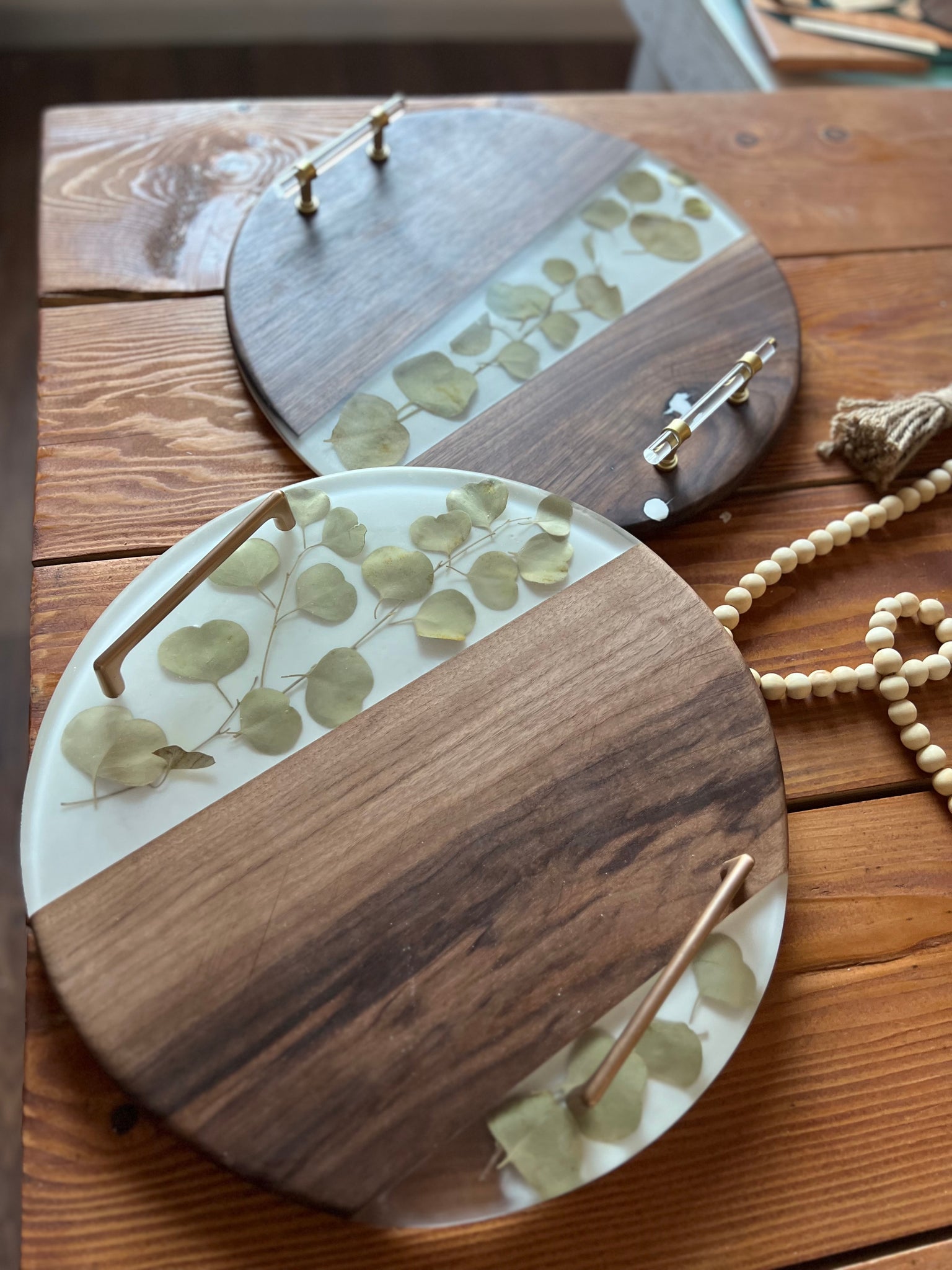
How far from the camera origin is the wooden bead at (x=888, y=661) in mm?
606

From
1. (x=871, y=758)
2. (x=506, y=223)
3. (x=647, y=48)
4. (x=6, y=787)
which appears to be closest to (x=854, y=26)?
(x=647, y=48)

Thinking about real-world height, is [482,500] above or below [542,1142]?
above

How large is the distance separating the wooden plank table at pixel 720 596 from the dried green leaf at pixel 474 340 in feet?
0.42

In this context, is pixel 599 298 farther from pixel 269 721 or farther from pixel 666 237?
pixel 269 721

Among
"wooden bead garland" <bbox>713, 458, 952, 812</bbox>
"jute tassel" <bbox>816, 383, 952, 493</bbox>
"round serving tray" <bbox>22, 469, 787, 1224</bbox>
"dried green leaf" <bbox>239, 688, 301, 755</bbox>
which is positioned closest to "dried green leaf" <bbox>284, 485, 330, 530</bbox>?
"round serving tray" <bbox>22, 469, 787, 1224</bbox>

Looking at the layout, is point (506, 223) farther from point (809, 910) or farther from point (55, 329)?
point (809, 910)

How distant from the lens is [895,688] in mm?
603

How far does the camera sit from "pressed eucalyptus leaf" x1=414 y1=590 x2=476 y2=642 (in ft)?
1.82

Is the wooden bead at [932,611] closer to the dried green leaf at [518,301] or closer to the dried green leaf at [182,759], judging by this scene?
the dried green leaf at [518,301]

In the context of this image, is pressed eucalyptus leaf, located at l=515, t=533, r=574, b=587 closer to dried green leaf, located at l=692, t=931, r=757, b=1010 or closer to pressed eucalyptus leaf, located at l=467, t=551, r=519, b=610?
pressed eucalyptus leaf, located at l=467, t=551, r=519, b=610

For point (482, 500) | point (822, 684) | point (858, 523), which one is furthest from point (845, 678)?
point (482, 500)

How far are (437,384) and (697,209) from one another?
257 millimetres

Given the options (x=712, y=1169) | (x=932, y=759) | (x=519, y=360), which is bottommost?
(x=712, y=1169)

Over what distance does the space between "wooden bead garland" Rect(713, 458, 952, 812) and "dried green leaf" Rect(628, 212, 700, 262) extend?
0.22m
